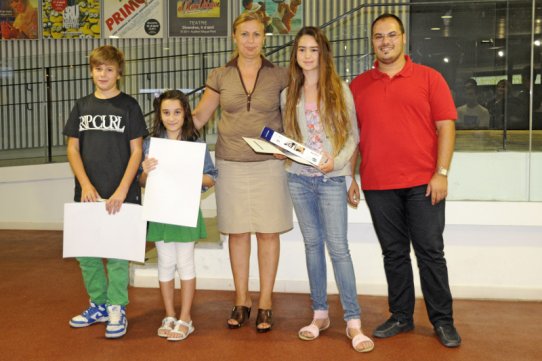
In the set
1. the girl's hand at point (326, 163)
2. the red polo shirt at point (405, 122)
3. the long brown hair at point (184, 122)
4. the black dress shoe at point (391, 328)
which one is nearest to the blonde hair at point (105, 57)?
the long brown hair at point (184, 122)

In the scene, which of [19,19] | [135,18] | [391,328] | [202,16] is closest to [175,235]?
[391,328]

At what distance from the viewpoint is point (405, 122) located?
3131 mm

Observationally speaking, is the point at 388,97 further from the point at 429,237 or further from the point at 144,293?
the point at 144,293

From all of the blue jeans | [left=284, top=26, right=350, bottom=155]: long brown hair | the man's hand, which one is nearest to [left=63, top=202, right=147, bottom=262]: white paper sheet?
the blue jeans

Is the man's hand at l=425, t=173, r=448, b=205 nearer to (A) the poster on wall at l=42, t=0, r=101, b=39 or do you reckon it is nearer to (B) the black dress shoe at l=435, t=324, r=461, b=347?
(B) the black dress shoe at l=435, t=324, r=461, b=347

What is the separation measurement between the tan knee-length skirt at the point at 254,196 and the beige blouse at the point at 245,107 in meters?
0.06

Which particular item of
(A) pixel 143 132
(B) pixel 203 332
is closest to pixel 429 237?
(B) pixel 203 332

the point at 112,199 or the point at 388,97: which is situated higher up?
the point at 388,97

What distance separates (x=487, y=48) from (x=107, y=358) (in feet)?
10.3

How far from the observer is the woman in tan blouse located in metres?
3.34

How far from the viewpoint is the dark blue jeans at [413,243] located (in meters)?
3.19

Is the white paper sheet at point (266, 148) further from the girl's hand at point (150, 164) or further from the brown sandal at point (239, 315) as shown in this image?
the brown sandal at point (239, 315)

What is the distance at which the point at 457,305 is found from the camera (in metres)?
3.99

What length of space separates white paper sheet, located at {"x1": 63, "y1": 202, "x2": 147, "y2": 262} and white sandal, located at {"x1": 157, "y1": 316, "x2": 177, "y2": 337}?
0.36 meters
